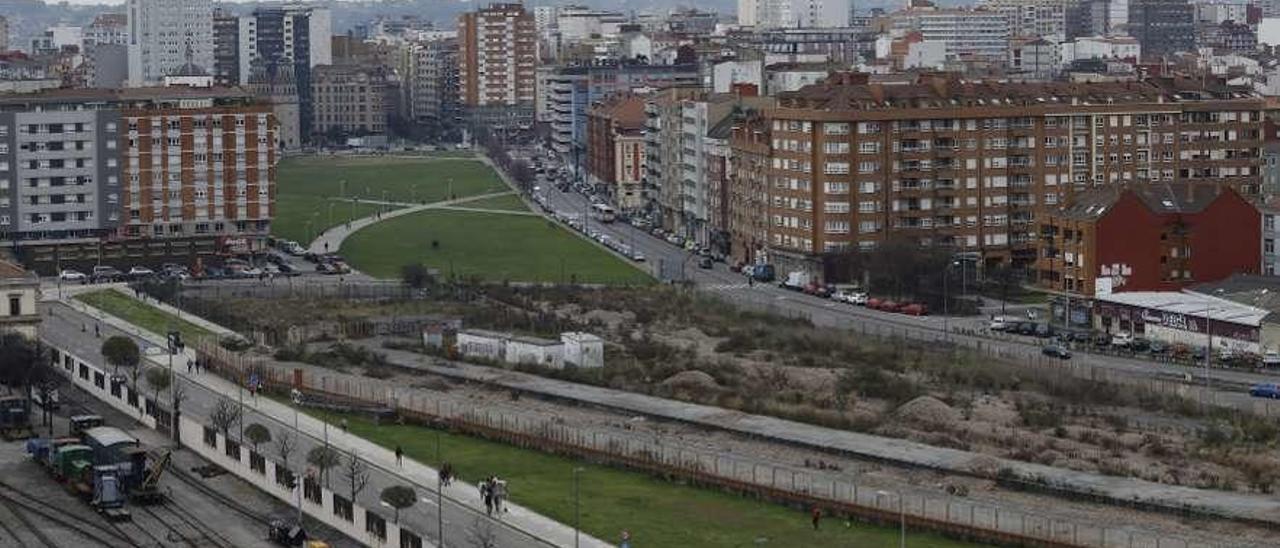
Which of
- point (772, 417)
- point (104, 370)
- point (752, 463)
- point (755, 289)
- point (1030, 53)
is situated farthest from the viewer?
point (1030, 53)

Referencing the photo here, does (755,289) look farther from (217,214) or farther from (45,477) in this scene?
(45,477)

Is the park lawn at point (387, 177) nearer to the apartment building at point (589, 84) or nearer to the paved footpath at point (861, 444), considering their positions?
the apartment building at point (589, 84)

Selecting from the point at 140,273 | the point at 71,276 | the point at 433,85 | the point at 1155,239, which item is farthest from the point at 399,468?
the point at 433,85

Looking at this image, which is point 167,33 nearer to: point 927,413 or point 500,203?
point 500,203

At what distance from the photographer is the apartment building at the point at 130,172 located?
5434 centimetres

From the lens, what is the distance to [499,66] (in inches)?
4624

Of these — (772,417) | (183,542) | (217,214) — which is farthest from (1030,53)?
(183,542)

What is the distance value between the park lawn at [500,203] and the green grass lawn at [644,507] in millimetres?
42081

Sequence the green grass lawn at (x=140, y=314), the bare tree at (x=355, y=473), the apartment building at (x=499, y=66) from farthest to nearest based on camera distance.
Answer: the apartment building at (x=499, y=66) < the green grass lawn at (x=140, y=314) < the bare tree at (x=355, y=473)

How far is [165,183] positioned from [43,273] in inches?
137

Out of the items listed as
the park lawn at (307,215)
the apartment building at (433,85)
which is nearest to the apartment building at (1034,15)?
the apartment building at (433,85)

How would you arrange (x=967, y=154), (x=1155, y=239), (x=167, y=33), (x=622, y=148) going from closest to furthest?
(x=1155, y=239) → (x=967, y=154) → (x=622, y=148) → (x=167, y=33)

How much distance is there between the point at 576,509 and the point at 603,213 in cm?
4365

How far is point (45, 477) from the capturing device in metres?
30.2
